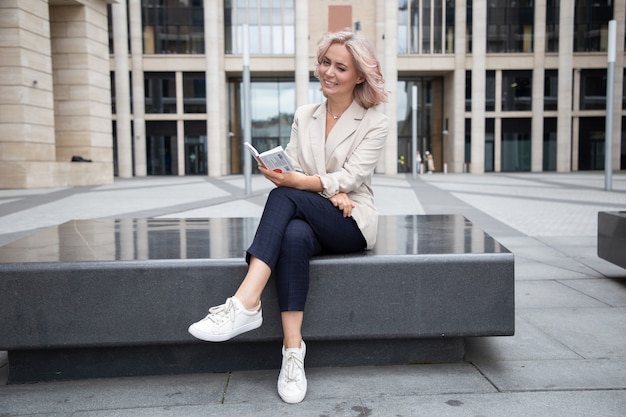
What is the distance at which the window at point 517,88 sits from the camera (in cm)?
4191

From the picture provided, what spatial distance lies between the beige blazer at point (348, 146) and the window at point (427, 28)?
3929cm

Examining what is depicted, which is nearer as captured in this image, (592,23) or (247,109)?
(247,109)

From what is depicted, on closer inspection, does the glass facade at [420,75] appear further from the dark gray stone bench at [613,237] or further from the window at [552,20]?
the dark gray stone bench at [613,237]

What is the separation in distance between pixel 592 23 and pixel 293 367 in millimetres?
45004

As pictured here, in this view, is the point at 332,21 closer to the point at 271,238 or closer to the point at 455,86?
the point at 455,86

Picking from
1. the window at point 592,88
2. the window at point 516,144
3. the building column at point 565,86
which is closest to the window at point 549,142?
the building column at point 565,86

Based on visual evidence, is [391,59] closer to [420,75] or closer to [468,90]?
[420,75]

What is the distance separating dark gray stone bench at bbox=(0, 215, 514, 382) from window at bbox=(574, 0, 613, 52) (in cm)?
4358

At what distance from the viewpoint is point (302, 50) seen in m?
38.8

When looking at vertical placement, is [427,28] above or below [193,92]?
above

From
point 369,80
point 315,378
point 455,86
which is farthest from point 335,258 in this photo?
point 455,86

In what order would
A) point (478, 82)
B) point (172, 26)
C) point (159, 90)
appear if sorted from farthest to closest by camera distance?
point (159, 90) → point (478, 82) → point (172, 26)

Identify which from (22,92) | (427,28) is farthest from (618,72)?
(22,92)

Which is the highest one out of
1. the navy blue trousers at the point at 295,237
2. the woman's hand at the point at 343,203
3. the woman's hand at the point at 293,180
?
the woman's hand at the point at 293,180
